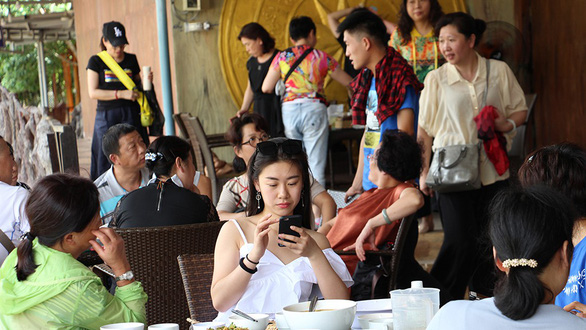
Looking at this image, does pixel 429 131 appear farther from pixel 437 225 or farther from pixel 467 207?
pixel 437 225

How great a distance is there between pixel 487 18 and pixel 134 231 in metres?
6.68

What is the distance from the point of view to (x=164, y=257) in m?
3.28

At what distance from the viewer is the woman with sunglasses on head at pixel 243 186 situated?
4203mm

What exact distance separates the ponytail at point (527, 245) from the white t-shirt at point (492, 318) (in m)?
0.02

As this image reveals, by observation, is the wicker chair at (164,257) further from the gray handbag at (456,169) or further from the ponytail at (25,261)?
the gray handbag at (456,169)

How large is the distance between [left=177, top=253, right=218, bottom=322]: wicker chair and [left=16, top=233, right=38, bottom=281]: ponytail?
1.77ft

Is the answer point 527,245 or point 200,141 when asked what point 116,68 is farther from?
point 527,245

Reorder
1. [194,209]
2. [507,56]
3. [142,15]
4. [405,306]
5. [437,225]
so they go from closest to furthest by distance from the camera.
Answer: [405,306]
[194,209]
[437,225]
[507,56]
[142,15]

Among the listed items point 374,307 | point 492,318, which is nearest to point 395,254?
point 374,307

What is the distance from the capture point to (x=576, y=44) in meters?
7.50

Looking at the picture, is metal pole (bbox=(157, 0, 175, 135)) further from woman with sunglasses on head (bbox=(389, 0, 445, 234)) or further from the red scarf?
the red scarf

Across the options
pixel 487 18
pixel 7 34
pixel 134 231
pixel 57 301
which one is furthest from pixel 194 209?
pixel 7 34

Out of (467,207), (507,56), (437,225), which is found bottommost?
(437,225)

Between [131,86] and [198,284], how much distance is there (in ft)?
14.3
